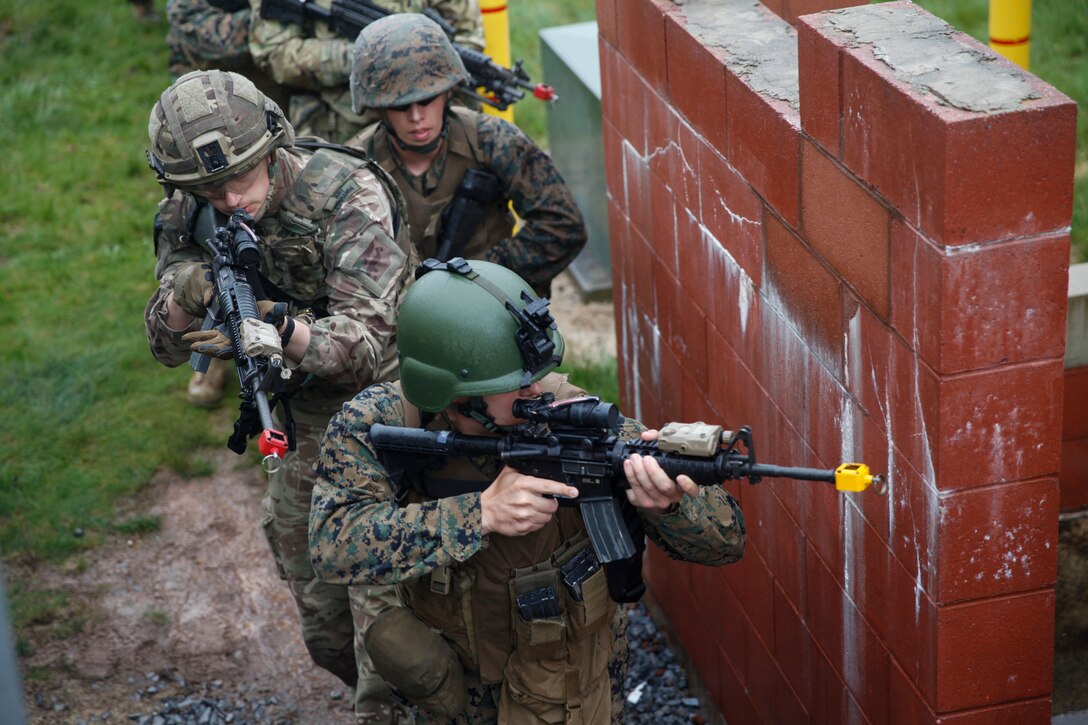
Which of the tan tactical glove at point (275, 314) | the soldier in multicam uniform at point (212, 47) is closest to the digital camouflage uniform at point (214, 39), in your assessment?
the soldier in multicam uniform at point (212, 47)

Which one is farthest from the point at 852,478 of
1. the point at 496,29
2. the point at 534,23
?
the point at 534,23

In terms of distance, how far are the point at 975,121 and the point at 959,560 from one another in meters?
0.88

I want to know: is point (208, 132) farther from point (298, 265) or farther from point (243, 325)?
point (243, 325)

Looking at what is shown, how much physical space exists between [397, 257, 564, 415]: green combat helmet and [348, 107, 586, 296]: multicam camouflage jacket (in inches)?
73.6

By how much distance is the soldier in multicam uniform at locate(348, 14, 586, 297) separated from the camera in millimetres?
4887

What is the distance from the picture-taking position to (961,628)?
288 cm

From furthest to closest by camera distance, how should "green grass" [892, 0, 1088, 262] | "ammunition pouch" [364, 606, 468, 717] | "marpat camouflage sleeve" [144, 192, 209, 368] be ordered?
"green grass" [892, 0, 1088, 262]
"marpat camouflage sleeve" [144, 192, 209, 368]
"ammunition pouch" [364, 606, 468, 717]

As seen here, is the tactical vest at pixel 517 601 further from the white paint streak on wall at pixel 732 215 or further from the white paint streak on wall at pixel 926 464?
the white paint streak on wall at pixel 926 464

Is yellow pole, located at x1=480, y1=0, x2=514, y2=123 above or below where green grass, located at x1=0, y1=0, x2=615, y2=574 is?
above

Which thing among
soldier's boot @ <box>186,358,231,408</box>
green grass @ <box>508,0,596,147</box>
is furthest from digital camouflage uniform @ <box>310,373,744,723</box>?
green grass @ <box>508,0,596,147</box>

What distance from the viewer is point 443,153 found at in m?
5.07

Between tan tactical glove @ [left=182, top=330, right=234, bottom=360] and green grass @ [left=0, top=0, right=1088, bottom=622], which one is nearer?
tan tactical glove @ [left=182, top=330, right=234, bottom=360]

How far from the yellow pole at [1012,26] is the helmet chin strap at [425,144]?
2404mm

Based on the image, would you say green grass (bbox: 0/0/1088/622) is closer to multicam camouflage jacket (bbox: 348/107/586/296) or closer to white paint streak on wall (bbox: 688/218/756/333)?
multicam camouflage jacket (bbox: 348/107/586/296)
